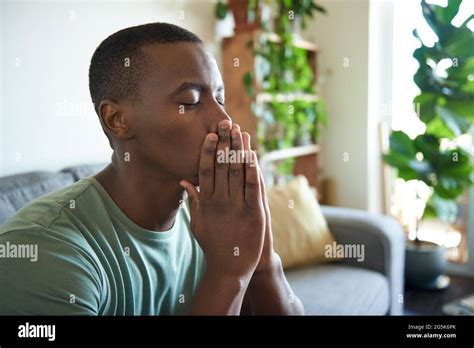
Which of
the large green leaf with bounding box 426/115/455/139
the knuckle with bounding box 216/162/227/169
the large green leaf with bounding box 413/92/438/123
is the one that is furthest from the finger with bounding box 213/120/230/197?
the large green leaf with bounding box 426/115/455/139

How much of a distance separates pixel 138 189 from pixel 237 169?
16 centimetres

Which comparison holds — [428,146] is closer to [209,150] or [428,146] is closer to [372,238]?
[372,238]

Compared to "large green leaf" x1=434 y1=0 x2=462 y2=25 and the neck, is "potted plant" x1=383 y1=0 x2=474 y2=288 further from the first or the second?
the neck

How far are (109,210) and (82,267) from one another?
10 centimetres

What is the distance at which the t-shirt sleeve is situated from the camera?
0.50 meters

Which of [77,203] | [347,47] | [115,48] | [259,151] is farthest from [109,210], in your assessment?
[259,151]

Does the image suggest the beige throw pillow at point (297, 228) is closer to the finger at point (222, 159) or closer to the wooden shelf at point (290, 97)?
the wooden shelf at point (290, 97)

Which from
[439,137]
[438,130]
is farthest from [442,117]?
[439,137]

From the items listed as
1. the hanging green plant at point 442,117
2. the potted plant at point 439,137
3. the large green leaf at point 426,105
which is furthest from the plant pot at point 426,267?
the large green leaf at point 426,105

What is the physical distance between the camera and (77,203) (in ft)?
1.86

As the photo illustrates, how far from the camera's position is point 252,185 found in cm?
57

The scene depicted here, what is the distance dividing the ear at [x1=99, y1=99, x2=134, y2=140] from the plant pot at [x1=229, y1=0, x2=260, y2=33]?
70 cm

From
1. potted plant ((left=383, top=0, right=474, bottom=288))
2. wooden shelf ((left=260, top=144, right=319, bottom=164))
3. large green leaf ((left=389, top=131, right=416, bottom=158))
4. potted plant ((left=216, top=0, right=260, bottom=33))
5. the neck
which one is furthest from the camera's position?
wooden shelf ((left=260, top=144, right=319, bottom=164))
